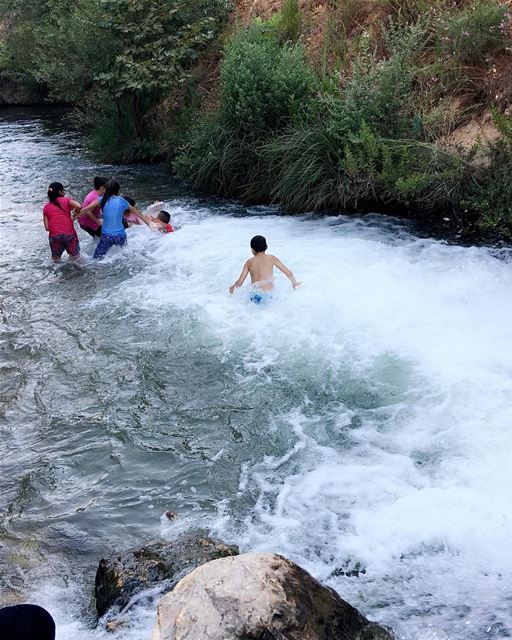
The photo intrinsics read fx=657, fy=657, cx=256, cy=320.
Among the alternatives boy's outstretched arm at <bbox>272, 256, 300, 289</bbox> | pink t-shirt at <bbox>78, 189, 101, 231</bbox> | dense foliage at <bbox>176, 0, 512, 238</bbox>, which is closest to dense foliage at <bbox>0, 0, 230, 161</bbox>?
dense foliage at <bbox>176, 0, 512, 238</bbox>

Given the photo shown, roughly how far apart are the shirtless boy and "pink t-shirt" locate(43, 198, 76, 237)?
11.2ft

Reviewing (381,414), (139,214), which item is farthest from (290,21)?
(381,414)

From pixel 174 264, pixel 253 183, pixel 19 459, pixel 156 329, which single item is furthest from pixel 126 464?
pixel 253 183

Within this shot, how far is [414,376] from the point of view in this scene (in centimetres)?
689

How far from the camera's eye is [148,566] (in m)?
4.48

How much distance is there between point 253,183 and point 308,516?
8906 millimetres

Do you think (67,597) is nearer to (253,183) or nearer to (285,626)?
(285,626)

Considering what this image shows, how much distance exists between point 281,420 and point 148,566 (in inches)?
87.3

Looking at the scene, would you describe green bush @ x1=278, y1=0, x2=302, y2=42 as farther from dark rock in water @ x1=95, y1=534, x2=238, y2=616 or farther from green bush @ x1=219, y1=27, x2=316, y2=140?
dark rock in water @ x1=95, y1=534, x2=238, y2=616

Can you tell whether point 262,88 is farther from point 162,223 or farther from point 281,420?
point 281,420

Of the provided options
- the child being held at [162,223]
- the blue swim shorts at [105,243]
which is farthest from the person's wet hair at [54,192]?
the child being held at [162,223]

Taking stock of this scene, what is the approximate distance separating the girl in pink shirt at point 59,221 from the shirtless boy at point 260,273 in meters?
3.40

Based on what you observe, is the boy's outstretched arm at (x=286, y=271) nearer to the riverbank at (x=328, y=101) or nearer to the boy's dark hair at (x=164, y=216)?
the riverbank at (x=328, y=101)

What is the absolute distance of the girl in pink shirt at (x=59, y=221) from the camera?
10406mm
